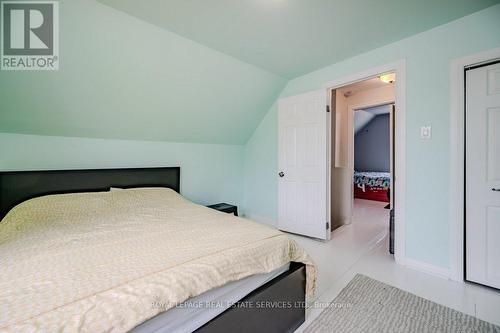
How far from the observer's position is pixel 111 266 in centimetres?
99

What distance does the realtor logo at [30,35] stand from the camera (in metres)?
1.57

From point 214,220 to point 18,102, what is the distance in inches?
81.0

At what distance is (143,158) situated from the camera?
288cm

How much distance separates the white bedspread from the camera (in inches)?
28.8

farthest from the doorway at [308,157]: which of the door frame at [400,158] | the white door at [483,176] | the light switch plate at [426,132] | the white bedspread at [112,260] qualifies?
the white bedspread at [112,260]

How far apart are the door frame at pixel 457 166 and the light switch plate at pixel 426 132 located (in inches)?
6.1

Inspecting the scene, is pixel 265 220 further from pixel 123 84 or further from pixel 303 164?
pixel 123 84

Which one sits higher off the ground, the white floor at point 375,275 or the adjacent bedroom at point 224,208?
the adjacent bedroom at point 224,208

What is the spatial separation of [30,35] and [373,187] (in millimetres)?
6335

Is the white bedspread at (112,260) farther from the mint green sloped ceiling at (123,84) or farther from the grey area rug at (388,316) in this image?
the mint green sloped ceiling at (123,84)

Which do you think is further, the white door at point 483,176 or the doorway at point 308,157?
the doorway at point 308,157

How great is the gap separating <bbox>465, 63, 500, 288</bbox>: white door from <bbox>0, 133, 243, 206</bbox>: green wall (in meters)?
2.97

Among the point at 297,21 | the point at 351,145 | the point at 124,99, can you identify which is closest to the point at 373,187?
the point at 351,145

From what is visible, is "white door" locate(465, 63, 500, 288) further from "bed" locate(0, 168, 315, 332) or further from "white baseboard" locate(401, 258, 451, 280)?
"bed" locate(0, 168, 315, 332)
